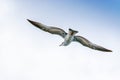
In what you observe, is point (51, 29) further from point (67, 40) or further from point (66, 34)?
point (67, 40)

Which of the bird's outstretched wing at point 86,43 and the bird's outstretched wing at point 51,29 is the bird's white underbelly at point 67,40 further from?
the bird's outstretched wing at point 86,43

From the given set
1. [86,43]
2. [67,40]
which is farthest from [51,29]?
[86,43]

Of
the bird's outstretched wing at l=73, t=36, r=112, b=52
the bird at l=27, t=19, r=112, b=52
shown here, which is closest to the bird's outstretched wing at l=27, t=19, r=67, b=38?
the bird at l=27, t=19, r=112, b=52

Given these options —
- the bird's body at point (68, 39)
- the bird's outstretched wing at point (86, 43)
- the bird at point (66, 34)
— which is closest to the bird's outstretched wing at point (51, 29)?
the bird at point (66, 34)

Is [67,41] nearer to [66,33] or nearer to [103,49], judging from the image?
[66,33]

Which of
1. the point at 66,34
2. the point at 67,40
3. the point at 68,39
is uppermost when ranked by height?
the point at 66,34

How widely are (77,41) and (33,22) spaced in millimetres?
6694

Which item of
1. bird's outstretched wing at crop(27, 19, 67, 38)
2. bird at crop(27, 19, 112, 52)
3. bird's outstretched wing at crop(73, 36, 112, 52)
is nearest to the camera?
bird at crop(27, 19, 112, 52)

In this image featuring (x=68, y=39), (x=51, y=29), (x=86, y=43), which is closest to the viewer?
(x=68, y=39)

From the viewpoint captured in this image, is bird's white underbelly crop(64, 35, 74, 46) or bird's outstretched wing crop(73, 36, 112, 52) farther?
bird's outstretched wing crop(73, 36, 112, 52)

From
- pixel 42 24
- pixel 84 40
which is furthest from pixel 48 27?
pixel 84 40

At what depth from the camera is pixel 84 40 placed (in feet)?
202

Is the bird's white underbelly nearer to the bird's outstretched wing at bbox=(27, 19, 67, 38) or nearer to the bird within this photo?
the bird

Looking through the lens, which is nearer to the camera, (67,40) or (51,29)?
(67,40)
